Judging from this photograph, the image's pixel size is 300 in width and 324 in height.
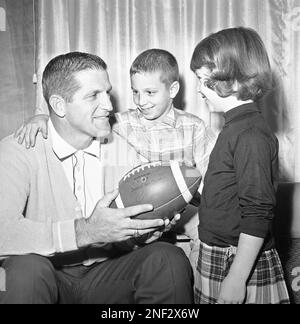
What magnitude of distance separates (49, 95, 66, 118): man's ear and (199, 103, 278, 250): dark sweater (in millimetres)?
562

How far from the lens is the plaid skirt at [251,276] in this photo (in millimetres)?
1242

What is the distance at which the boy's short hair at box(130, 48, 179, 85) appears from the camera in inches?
70.9

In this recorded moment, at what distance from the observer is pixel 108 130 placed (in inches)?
58.7

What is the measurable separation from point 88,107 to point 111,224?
48 cm

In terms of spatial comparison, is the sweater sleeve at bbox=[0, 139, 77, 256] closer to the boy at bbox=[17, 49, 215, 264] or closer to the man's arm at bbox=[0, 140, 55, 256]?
the man's arm at bbox=[0, 140, 55, 256]

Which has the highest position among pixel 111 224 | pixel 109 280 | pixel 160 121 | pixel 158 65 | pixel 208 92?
pixel 158 65

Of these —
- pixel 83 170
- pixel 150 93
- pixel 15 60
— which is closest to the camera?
pixel 83 170

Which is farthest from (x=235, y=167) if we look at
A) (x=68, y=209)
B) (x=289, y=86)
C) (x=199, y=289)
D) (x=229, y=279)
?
(x=289, y=86)

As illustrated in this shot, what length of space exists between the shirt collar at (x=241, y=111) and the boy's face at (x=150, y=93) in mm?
580

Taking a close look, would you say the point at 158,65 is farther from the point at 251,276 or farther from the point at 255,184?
the point at 251,276

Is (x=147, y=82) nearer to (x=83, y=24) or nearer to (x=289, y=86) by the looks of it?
(x=83, y=24)

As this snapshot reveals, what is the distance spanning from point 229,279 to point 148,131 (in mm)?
931

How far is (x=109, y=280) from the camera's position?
1309mm

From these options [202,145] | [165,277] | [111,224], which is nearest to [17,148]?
[111,224]
